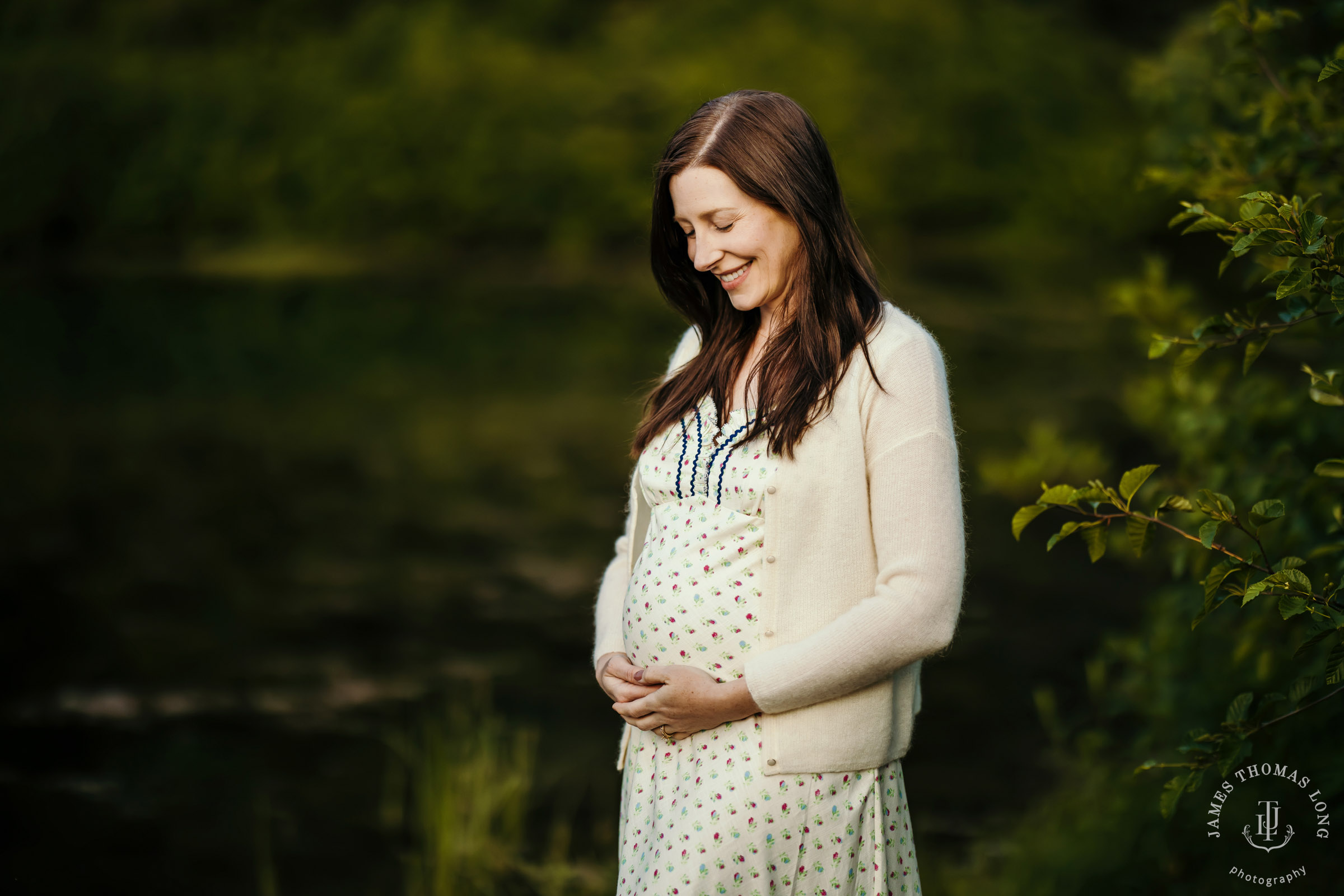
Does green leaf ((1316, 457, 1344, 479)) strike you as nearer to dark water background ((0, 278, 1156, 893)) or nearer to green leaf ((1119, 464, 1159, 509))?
green leaf ((1119, 464, 1159, 509))

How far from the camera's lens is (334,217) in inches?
837

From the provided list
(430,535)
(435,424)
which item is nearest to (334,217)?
(435,424)

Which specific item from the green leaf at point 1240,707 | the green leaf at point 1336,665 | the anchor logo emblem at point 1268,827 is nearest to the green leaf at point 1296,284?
the green leaf at point 1336,665

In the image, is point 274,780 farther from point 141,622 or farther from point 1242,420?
point 1242,420

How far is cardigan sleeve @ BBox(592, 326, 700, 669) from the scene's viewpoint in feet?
6.15

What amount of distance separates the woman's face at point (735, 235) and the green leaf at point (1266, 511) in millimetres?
708

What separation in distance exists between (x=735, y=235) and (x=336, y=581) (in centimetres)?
818

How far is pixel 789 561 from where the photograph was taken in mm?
1611

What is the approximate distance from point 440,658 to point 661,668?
258 inches

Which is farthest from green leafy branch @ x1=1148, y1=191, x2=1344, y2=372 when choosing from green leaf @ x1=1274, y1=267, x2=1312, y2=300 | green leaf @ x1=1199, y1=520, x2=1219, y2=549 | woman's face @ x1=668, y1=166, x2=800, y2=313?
woman's face @ x1=668, y1=166, x2=800, y2=313

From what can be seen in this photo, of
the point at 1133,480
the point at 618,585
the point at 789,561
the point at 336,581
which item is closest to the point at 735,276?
the point at 789,561

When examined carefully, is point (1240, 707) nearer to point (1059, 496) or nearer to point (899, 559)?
point (1059, 496)

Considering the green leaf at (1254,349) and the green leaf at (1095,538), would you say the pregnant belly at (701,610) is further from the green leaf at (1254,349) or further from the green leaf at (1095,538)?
the green leaf at (1254,349)

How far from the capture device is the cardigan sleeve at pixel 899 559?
1.53 metres
